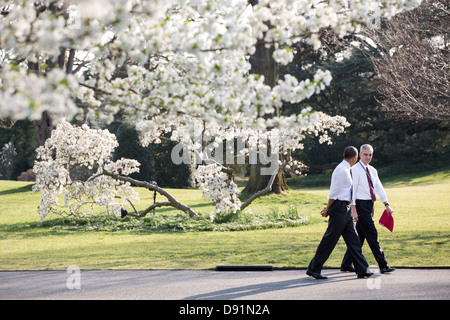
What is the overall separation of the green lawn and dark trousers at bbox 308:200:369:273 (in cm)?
123

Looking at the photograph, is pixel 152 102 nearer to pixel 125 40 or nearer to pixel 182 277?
pixel 125 40

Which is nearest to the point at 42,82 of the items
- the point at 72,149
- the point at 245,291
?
the point at 245,291

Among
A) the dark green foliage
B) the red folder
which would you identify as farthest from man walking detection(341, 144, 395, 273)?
the dark green foliage

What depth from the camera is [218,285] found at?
776 cm

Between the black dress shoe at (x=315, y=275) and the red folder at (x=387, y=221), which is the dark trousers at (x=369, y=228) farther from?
the black dress shoe at (x=315, y=275)

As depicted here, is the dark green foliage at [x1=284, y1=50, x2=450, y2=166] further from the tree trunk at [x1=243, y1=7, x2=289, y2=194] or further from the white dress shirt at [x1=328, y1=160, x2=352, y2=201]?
the white dress shirt at [x1=328, y1=160, x2=352, y2=201]

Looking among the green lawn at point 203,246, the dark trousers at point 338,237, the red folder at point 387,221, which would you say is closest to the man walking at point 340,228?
the dark trousers at point 338,237

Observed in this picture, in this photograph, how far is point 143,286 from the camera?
7.73m

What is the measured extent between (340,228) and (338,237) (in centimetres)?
15

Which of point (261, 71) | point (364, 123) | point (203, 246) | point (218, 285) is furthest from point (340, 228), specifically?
point (364, 123)

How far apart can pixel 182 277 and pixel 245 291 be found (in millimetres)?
1492

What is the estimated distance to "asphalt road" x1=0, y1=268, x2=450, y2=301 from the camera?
7.00 metres

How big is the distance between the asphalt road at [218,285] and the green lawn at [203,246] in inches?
31.8

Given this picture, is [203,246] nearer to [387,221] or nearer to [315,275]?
[315,275]
